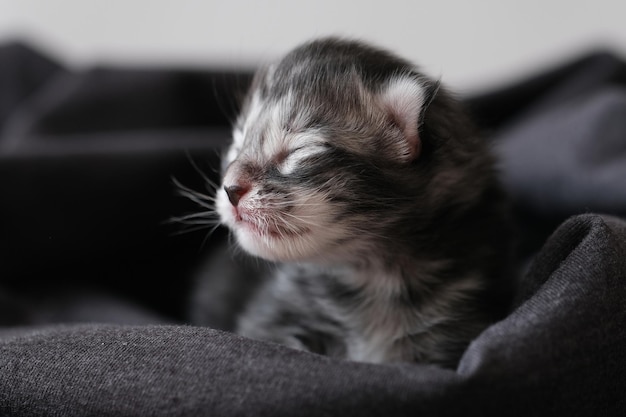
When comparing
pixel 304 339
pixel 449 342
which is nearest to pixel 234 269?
pixel 304 339

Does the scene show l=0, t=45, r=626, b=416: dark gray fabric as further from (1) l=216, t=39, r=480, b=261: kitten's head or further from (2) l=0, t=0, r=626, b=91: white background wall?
(2) l=0, t=0, r=626, b=91: white background wall

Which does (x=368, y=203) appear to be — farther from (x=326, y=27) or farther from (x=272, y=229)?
(x=326, y=27)

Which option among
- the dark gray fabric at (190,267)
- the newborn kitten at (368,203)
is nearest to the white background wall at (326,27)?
the dark gray fabric at (190,267)

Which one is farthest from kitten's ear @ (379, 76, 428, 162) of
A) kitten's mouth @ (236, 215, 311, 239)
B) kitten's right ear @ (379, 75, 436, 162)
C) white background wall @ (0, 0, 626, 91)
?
white background wall @ (0, 0, 626, 91)

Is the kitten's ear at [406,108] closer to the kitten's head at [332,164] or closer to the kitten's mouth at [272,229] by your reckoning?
the kitten's head at [332,164]

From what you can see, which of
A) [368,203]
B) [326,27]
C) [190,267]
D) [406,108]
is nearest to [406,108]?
[406,108]

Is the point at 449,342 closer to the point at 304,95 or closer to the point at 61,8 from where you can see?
the point at 304,95

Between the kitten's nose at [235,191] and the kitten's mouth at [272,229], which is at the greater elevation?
the kitten's nose at [235,191]

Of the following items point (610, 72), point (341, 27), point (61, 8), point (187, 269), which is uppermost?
point (610, 72)
